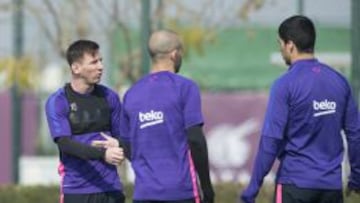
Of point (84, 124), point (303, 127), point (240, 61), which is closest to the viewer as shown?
point (303, 127)

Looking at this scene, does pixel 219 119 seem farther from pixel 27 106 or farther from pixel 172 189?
pixel 172 189

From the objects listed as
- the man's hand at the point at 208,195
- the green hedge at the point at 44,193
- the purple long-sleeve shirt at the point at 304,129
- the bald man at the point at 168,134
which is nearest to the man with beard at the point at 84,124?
the bald man at the point at 168,134

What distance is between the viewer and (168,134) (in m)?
7.54

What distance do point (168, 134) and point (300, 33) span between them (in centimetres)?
99

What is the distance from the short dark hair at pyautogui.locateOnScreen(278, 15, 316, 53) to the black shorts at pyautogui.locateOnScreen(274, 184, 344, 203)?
0.83 metres

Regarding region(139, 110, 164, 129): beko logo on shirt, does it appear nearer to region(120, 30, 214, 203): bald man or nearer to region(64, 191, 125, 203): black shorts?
region(120, 30, 214, 203): bald man

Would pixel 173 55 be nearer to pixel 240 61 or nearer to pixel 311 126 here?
pixel 311 126

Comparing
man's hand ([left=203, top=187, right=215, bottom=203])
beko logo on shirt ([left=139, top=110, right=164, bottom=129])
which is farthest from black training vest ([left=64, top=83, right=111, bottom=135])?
man's hand ([left=203, top=187, right=215, bottom=203])

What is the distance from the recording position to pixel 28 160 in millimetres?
18594

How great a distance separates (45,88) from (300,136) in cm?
1283

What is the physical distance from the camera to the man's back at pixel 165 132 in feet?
24.7

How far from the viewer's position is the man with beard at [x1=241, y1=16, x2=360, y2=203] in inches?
294

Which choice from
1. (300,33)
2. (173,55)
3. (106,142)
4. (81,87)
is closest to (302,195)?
(300,33)

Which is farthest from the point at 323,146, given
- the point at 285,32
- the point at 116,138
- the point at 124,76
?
the point at 124,76
